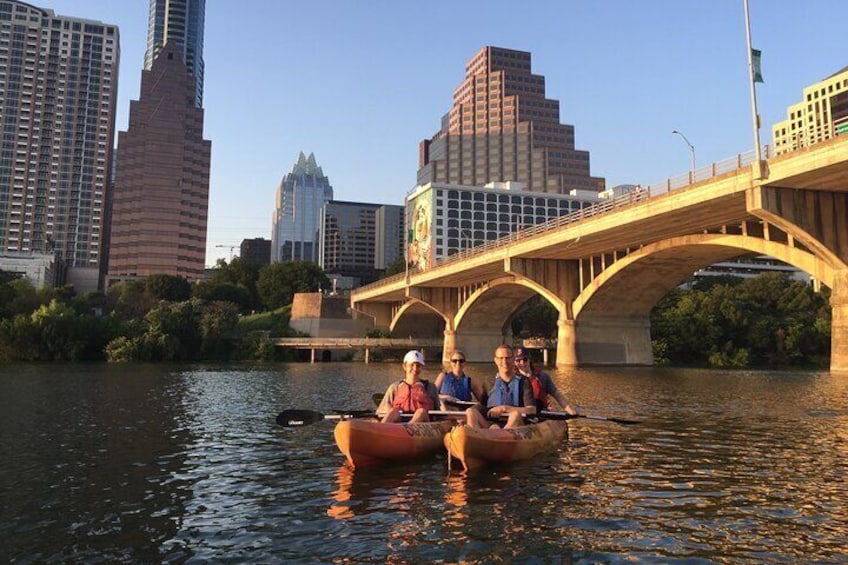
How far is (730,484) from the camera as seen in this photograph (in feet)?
32.6

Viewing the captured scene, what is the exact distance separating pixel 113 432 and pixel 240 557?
10599mm

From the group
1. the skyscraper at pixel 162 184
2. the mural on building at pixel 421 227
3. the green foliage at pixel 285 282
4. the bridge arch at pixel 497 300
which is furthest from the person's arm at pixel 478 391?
the skyscraper at pixel 162 184

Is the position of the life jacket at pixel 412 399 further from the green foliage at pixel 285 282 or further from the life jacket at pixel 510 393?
the green foliage at pixel 285 282

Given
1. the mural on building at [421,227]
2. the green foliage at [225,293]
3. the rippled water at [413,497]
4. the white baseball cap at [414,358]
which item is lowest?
the rippled water at [413,497]

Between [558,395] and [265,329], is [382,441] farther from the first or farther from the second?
[265,329]

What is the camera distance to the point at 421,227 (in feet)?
523

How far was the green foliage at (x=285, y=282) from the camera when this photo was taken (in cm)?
10988

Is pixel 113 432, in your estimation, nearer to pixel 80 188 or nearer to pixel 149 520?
pixel 149 520

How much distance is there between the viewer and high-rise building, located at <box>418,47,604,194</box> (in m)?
182

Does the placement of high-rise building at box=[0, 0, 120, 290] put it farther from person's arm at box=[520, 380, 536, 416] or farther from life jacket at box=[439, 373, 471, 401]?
person's arm at box=[520, 380, 536, 416]

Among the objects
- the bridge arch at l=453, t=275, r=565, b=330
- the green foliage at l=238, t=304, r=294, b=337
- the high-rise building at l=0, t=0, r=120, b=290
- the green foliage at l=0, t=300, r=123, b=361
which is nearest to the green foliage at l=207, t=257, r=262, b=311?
the green foliage at l=238, t=304, r=294, b=337

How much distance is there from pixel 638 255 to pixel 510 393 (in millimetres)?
32148

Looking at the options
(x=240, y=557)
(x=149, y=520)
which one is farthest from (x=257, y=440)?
(x=240, y=557)

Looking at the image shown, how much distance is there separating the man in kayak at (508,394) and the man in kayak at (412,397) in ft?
3.85
